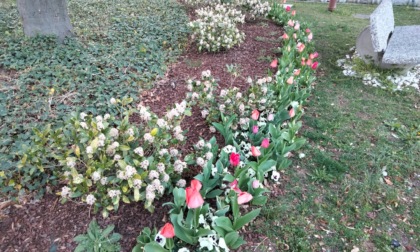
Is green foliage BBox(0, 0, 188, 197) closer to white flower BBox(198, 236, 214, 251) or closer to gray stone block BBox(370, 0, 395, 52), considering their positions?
white flower BBox(198, 236, 214, 251)

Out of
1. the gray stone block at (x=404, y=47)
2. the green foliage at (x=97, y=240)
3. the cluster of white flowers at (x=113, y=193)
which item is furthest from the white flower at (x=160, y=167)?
the gray stone block at (x=404, y=47)

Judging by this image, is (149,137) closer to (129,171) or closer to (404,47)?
(129,171)

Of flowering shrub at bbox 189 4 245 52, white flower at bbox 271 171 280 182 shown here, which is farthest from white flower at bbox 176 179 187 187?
flowering shrub at bbox 189 4 245 52

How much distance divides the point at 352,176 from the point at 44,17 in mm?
4128

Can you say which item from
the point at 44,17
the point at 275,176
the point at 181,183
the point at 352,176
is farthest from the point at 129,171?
the point at 44,17

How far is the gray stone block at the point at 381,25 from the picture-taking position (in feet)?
12.0

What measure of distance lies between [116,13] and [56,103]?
325cm

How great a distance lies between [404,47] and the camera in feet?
13.0

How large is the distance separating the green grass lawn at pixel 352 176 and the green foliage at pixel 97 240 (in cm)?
94

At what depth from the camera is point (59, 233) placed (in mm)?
1870

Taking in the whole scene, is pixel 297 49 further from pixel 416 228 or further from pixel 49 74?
pixel 49 74

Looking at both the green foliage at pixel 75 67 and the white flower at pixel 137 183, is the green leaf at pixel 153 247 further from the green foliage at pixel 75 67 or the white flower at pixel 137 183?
the green foliage at pixel 75 67

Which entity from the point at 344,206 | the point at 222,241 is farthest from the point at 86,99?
the point at 344,206

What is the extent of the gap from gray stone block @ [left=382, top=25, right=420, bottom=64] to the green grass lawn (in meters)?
0.44
